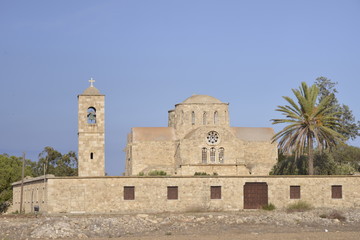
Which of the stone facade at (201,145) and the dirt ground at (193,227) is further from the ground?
the stone facade at (201,145)

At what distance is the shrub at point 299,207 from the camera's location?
4389cm

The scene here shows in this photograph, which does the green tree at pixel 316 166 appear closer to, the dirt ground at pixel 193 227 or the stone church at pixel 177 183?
the stone church at pixel 177 183

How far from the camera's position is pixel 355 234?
3284 cm

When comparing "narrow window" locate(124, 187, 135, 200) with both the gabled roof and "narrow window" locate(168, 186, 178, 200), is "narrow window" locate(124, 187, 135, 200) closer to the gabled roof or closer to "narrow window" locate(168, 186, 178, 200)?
"narrow window" locate(168, 186, 178, 200)

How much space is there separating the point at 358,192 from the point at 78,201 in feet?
59.3

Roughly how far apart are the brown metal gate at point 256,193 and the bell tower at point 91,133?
36.3 feet

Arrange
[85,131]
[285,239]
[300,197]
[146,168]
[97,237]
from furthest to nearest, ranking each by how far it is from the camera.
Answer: [146,168], [85,131], [300,197], [97,237], [285,239]

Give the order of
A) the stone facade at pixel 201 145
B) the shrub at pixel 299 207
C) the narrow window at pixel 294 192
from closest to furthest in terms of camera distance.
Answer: the shrub at pixel 299 207 < the narrow window at pixel 294 192 < the stone facade at pixel 201 145

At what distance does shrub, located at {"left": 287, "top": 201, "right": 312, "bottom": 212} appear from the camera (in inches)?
1728

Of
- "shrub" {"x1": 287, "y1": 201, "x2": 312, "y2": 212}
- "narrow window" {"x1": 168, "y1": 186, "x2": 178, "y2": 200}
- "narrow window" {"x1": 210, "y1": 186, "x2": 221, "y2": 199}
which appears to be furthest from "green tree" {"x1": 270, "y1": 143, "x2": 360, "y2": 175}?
"narrow window" {"x1": 168, "y1": 186, "x2": 178, "y2": 200}

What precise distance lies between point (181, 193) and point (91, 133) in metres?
9.65

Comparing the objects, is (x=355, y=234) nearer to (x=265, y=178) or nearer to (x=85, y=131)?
(x=265, y=178)

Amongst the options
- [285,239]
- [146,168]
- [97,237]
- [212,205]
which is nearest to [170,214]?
[212,205]

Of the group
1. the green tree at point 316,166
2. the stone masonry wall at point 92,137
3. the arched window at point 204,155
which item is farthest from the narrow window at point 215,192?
the arched window at point 204,155
